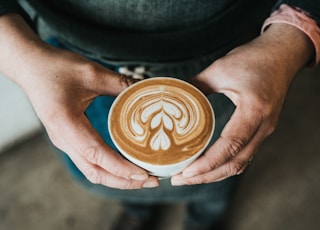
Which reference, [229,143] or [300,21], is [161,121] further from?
[300,21]

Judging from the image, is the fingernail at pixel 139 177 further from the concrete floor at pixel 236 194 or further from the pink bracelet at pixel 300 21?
the concrete floor at pixel 236 194

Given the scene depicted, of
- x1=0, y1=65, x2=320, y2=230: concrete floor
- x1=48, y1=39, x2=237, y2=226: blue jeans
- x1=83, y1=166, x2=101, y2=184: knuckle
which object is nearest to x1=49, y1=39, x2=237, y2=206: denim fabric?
x1=48, y1=39, x2=237, y2=226: blue jeans

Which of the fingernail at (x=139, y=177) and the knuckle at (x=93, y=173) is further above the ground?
the fingernail at (x=139, y=177)

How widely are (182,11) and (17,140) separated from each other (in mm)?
954

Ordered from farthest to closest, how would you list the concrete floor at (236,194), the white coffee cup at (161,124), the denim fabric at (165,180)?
the concrete floor at (236,194) < the denim fabric at (165,180) < the white coffee cup at (161,124)

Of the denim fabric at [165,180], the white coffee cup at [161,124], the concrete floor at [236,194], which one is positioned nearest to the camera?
the white coffee cup at [161,124]

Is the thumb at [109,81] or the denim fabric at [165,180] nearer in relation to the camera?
the thumb at [109,81]

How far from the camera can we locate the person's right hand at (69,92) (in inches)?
24.6

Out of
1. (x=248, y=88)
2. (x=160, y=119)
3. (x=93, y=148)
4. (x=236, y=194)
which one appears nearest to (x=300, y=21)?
(x=248, y=88)

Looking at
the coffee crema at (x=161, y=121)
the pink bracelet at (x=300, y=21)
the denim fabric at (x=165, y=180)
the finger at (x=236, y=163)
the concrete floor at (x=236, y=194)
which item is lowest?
the concrete floor at (x=236, y=194)

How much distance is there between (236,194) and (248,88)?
813 millimetres

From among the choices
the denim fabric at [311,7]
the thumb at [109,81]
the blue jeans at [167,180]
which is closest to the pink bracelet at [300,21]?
→ the denim fabric at [311,7]

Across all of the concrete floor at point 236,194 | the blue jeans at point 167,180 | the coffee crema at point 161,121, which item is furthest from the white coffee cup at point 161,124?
the concrete floor at point 236,194

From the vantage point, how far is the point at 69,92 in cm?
65
